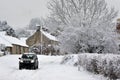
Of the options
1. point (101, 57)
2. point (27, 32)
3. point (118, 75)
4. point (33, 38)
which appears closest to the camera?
point (118, 75)

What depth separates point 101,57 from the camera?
19531 mm

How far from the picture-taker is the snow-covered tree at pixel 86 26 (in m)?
38.6

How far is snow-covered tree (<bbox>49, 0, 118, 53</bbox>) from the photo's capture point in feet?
127

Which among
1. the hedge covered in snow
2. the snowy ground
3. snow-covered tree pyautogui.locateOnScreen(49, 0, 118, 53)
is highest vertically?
snow-covered tree pyautogui.locateOnScreen(49, 0, 118, 53)

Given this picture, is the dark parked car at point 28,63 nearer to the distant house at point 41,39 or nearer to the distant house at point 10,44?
the distant house at point 10,44

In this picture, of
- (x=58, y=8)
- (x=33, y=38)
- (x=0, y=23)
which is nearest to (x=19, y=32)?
(x=0, y=23)

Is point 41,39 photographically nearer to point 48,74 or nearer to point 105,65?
point 48,74

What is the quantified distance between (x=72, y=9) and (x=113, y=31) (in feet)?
23.7

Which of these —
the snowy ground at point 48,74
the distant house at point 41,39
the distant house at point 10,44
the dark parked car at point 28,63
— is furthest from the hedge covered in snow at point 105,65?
the distant house at point 41,39

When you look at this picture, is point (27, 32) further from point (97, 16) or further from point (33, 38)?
point (97, 16)

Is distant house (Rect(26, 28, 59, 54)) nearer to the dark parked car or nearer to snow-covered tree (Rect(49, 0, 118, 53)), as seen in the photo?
snow-covered tree (Rect(49, 0, 118, 53))

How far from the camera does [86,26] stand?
3969 centimetres

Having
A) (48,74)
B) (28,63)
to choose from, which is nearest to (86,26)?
(28,63)

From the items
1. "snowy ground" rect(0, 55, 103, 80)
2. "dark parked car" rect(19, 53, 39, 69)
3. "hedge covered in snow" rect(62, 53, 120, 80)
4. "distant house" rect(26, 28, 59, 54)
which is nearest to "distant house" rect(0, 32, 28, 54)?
"distant house" rect(26, 28, 59, 54)
